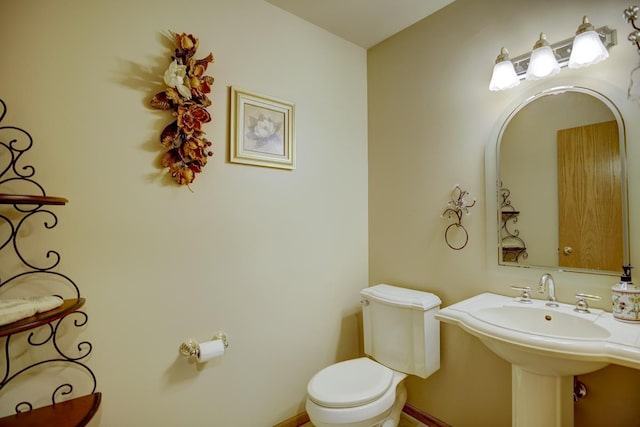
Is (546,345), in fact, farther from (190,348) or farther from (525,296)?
(190,348)

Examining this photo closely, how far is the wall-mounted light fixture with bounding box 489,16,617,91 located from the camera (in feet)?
3.93

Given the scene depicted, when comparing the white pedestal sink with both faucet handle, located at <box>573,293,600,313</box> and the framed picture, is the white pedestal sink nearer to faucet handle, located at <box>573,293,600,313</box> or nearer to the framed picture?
faucet handle, located at <box>573,293,600,313</box>

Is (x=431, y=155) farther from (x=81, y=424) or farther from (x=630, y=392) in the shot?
(x=81, y=424)

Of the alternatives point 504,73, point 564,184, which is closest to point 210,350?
point 564,184

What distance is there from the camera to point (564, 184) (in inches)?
54.4

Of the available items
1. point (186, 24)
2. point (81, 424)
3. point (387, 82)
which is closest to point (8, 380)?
point (81, 424)

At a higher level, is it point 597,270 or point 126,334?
point 597,270

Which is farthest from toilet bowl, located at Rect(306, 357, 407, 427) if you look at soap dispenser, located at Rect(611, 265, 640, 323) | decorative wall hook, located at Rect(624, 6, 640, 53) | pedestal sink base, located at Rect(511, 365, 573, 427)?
decorative wall hook, located at Rect(624, 6, 640, 53)

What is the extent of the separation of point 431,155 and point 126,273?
180 cm

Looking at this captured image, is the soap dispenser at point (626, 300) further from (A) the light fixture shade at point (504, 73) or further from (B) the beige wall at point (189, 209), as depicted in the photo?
(B) the beige wall at point (189, 209)

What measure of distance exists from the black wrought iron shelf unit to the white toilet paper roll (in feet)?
1.32

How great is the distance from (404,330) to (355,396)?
1.57 ft

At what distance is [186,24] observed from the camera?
1.48m

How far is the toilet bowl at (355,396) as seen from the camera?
4.41 ft
